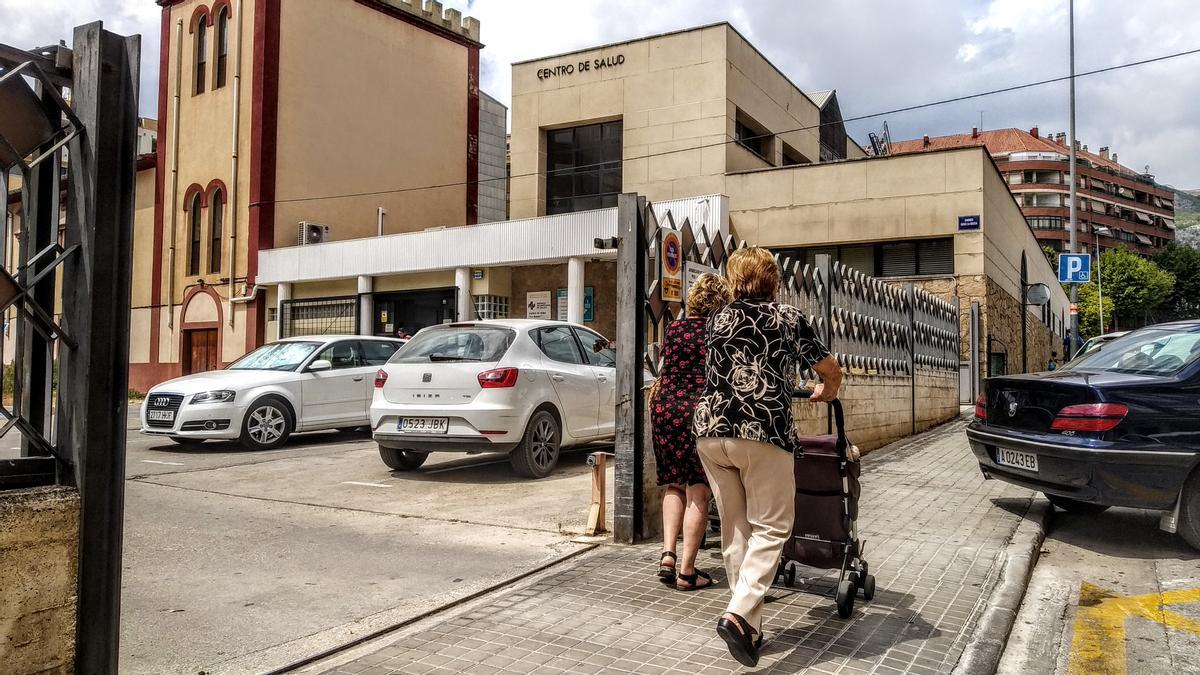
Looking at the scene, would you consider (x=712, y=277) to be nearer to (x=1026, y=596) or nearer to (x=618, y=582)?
(x=618, y=582)

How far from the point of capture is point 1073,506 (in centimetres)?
718

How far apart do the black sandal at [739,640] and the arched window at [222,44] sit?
2488cm

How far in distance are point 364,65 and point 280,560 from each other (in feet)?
73.6

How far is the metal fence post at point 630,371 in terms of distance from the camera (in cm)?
582

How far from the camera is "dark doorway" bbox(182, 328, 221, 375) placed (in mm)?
24391

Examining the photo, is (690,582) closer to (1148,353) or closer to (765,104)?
(1148,353)

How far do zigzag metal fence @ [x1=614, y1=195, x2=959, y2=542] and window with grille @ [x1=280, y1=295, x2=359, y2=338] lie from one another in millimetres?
13954

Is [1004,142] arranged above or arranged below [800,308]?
above

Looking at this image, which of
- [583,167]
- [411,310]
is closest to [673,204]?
[583,167]

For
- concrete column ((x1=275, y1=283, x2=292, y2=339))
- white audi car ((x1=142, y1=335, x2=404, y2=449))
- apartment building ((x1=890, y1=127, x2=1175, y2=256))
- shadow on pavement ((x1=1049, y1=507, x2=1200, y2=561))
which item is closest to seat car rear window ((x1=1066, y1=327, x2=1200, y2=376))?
shadow on pavement ((x1=1049, y1=507, x2=1200, y2=561))

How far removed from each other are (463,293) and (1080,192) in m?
95.4

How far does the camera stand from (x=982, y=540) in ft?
19.9

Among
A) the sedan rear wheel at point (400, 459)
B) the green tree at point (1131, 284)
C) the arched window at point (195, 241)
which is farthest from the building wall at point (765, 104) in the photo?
the green tree at point (1131, 284)

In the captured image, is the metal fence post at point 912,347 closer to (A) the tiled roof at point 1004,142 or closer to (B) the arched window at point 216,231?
(B) the arched window at point 216,231
